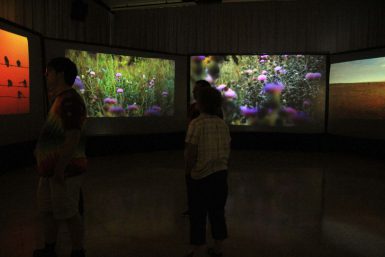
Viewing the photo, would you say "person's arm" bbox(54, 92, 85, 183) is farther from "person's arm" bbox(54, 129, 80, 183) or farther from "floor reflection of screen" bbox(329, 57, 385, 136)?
"floor reflection of screen" bbox(329, 57, 385, 136)

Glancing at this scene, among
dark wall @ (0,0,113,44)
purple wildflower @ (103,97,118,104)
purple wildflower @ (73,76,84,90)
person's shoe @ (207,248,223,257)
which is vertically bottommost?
person's shoe @ (207,248,223,257)

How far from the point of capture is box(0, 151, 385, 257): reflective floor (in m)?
2.88

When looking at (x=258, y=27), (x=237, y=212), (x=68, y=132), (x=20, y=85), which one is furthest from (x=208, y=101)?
(x=258, y=27)

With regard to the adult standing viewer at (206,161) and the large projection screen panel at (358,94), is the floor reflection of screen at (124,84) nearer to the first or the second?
the large projection screen panel at (358,94)

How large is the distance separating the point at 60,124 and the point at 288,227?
2.32 m

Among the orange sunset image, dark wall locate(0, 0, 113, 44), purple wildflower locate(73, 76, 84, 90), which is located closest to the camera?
the orange sunset image

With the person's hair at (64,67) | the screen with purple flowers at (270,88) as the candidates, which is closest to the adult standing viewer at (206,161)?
the person's hair at (64,67)

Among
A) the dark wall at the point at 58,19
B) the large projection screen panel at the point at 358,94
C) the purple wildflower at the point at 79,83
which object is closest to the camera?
Answer: the dark wall at the point at 58,19

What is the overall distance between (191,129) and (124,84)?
612cm

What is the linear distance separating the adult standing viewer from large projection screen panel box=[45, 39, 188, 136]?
5.36 m

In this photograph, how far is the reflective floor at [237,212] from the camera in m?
2.88

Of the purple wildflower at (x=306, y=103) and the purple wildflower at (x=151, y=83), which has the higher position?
the purple wildflower at (x=151, y=83)

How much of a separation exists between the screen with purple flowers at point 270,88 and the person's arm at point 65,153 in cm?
751

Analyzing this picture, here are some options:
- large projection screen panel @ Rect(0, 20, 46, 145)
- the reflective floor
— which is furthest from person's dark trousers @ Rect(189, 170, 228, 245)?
large projection screen panel @ Rect(0, 20, 46, 145)
